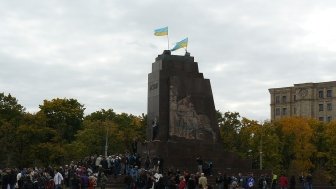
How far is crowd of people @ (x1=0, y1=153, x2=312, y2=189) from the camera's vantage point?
32.6 meters

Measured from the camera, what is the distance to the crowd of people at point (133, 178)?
32594 mm

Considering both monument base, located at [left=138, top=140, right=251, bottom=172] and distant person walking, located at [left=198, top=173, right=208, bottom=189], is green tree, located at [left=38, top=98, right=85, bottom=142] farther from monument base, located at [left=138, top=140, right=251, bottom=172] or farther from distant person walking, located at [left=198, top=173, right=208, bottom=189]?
distant person walking, located at [left=198, top=173, right=208, bottom=189]

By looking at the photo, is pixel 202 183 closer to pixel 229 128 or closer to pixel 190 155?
pixel 190 155

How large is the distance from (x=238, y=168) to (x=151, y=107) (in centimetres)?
709

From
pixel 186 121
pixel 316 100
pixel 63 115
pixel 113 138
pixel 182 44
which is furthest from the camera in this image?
pixel 316 100

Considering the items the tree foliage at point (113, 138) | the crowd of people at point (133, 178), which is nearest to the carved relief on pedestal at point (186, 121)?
the crowd of people at point (133, 178)

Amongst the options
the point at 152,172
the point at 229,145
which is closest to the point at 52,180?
the point at 152,172

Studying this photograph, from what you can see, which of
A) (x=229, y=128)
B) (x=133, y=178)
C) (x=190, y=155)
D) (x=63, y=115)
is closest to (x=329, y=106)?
(x=229, y=128)

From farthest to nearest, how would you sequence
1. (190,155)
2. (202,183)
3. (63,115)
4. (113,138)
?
(63,115)
(113,138)
(190,155)
(202,183)

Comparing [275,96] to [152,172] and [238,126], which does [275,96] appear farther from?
[152,172]

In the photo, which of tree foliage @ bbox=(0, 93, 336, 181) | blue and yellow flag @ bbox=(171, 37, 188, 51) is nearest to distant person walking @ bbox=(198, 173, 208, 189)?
blue and yellow flag @ bbox=(171, 37, 188, 51)

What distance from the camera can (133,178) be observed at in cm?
3491

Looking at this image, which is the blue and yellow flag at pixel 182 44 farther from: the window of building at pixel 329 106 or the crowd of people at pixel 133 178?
the window of building at pixel 329 106

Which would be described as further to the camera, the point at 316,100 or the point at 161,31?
the point at 316,100
